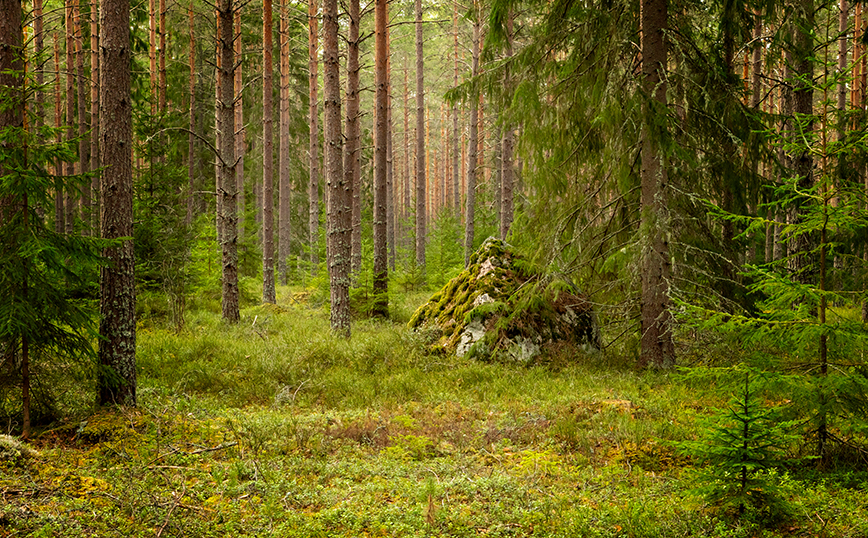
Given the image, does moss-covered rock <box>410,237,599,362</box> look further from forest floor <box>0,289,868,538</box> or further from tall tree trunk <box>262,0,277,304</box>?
tall tree trunk <box>262,0,277,304</box>

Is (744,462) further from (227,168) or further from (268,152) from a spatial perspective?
(268,152)

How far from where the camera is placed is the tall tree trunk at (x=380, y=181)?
45.1ft

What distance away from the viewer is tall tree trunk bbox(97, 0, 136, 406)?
5.91 m

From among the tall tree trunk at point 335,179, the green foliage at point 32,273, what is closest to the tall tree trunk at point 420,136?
the tall tree trunk at point 335,179

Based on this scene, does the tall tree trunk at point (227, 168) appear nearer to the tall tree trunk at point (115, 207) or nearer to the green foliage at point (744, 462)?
the tall tree trunk at point (115, 207)

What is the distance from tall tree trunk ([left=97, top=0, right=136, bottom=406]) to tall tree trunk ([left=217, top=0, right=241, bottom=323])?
5878 mm

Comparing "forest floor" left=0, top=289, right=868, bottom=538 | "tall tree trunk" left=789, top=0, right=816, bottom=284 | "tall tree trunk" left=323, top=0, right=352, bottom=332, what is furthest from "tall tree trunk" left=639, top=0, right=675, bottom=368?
"tall tree trunk" left=323, top=0, right=352, bottom=332

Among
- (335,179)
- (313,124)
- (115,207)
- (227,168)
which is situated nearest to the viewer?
(115,207)

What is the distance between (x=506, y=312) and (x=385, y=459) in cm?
472

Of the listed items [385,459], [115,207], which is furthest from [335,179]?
[385,459]

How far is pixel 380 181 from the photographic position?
14.5 m

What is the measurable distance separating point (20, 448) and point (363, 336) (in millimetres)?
6384

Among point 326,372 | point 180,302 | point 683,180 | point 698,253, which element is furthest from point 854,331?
point 180,302

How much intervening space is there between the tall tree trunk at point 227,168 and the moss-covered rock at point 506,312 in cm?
449
